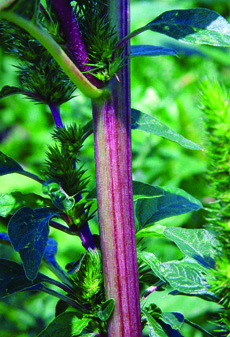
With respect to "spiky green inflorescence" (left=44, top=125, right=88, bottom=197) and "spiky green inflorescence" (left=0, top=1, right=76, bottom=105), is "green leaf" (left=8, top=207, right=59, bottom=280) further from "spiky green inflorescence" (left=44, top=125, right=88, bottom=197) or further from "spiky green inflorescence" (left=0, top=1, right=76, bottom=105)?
"spiky green inflorescence" (left=0, top=1, right=76, bottom=105)

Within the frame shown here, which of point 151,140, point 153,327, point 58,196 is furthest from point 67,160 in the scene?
point 151,140

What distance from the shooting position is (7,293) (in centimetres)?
71

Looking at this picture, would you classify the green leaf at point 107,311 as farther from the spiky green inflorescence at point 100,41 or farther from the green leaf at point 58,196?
the spiky green inflorescence at point 100,41

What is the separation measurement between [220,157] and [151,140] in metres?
1.66

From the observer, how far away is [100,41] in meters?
0.59

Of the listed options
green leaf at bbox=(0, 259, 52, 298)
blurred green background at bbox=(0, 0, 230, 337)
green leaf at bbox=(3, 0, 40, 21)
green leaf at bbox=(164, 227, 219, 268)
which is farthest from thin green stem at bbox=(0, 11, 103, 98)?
blurred green background at bbox=(0, 0, 230, 337)

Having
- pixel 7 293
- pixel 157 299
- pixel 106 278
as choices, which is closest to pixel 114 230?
pixel 106 278

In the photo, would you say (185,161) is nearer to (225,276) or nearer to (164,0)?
(225,276)

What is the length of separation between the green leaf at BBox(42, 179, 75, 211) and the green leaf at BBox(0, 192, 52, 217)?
83 mm

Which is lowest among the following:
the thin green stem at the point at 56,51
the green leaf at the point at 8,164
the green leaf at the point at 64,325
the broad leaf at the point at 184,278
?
the green leaf at the point at 64,325

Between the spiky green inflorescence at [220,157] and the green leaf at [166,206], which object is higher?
the spiky green inflorescence at [220,157]

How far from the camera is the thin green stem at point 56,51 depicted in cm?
52

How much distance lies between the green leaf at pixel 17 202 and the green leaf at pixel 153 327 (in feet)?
0.77

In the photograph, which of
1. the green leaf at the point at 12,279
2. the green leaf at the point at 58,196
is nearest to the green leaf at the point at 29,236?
the green leaf at the point at 58,196
